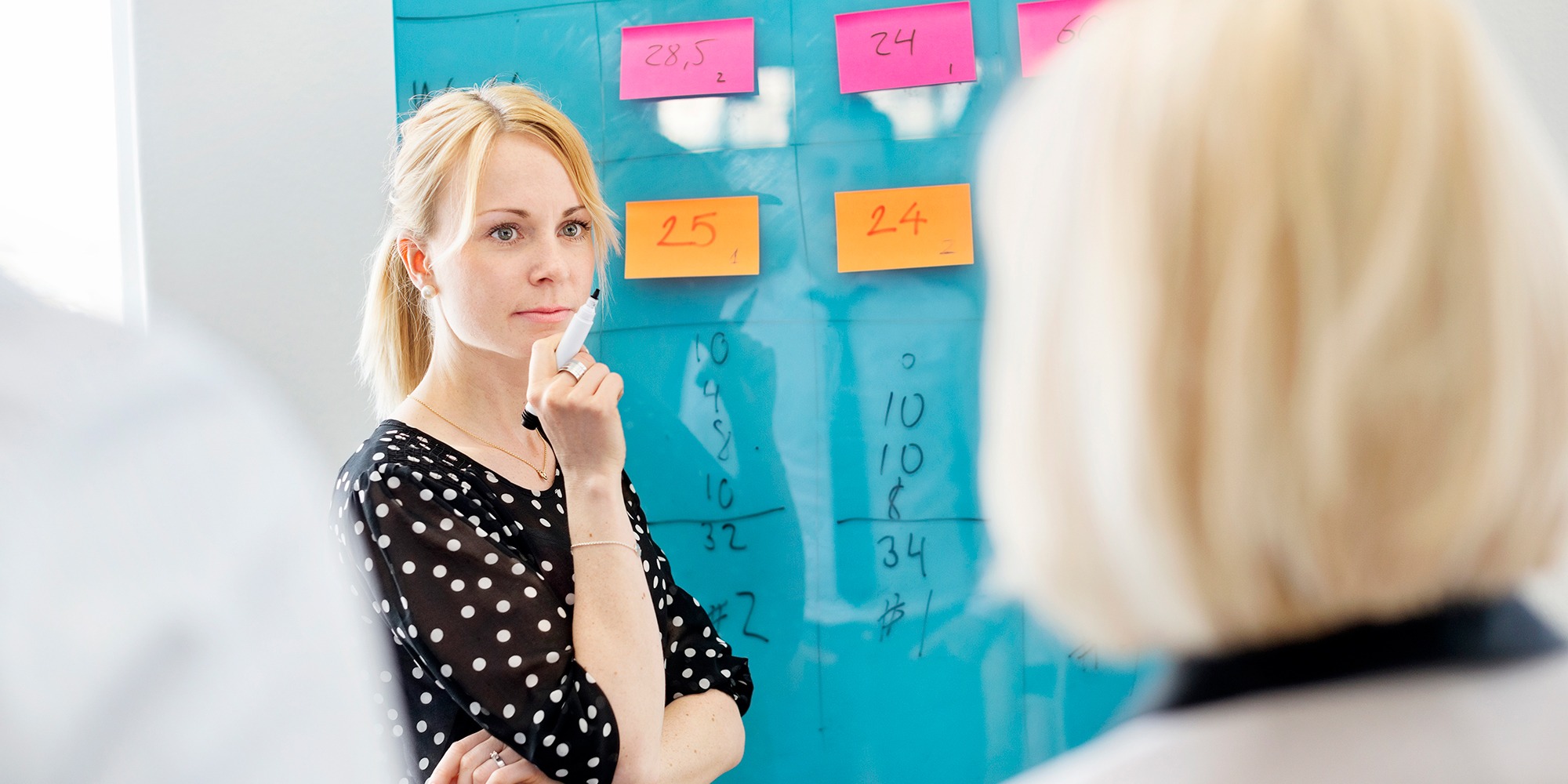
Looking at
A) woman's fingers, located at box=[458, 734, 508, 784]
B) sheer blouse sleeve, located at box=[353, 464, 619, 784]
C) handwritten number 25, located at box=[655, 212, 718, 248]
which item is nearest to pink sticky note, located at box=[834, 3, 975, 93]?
handwritten number 25, located at box=[655, 212, 718, 248]

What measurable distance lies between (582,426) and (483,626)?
0.70 ft

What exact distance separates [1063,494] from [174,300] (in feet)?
4.75

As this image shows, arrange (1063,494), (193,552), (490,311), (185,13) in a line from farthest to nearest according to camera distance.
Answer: (185,13) → (490,311) → (1063,494) → (193,552)

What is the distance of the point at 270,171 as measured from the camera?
1463 mm

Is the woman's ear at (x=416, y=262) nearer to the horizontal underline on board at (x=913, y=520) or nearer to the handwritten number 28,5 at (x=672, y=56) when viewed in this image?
the handwritten number 28,5 at (x=672, y=56)

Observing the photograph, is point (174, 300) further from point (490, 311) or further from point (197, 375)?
point (197, 375)

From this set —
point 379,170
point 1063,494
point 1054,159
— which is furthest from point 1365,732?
point 379,170

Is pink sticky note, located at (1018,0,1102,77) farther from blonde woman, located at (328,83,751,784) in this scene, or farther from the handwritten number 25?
blonde woman, located at (328,83,751,784)

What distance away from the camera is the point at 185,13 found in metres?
1.46

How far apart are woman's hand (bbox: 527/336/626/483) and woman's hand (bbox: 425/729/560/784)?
0.84 ft

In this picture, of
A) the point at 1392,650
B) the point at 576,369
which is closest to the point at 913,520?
the point at 576,369

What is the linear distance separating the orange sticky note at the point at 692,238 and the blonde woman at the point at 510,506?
0.08 m

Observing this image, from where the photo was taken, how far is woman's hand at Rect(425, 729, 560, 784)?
2.98ft

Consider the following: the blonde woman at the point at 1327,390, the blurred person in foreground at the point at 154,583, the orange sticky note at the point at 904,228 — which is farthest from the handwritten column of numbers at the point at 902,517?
the blurred person in foreground at the point at 154,583
